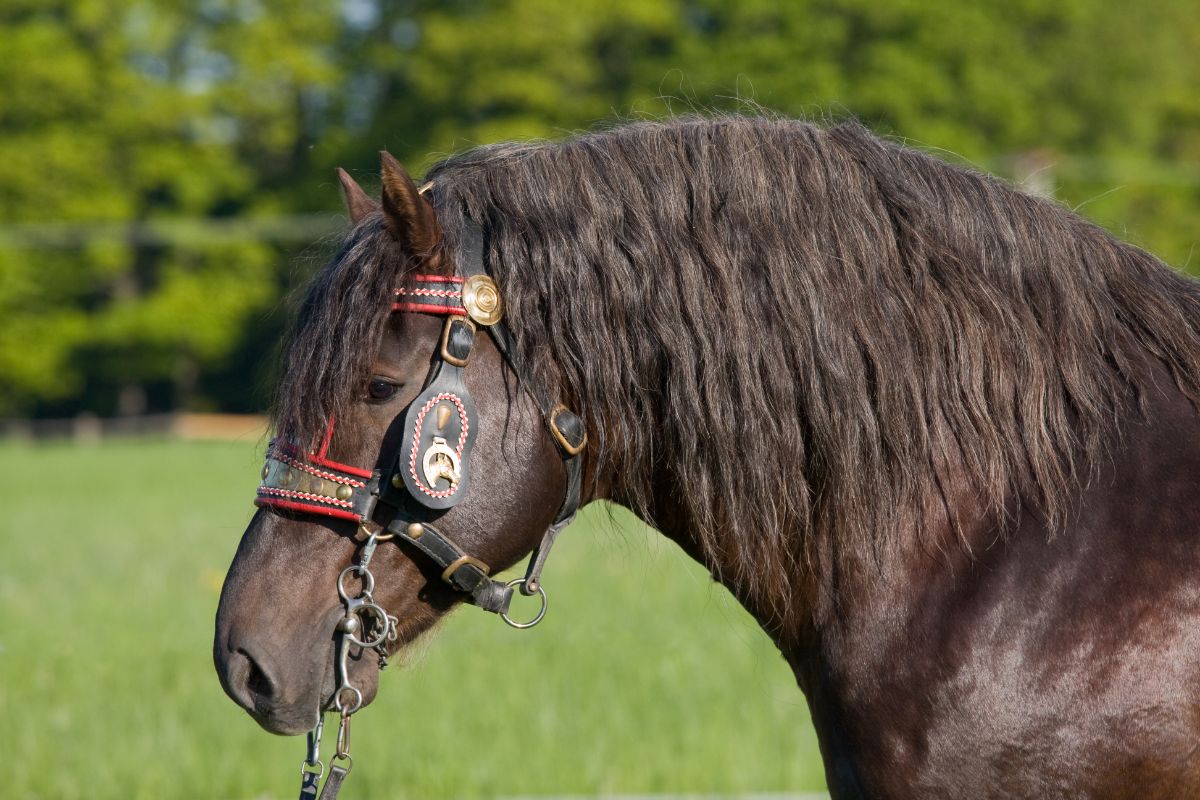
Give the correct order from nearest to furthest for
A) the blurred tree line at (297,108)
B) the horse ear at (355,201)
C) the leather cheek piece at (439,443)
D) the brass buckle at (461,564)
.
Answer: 1. the leather cheek piece at (439,443)
2. the brass buckle at (461,564)
3. the horse ear at (355,201)
4. the blurred tree line at (297,108)

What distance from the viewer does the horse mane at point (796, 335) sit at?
8.38ft

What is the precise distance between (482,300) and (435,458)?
0.32m

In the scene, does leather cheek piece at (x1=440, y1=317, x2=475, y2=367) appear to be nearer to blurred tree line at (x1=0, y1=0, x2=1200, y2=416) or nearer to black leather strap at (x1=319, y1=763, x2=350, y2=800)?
black leather strap at (x1=319, y1=763, x2=350, y2=800)

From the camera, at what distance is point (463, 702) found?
712 cm

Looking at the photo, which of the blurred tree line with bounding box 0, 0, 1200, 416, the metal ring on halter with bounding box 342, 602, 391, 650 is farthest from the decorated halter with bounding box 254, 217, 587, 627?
the blurred tree line with bounding box 0, 0, 1200, 416

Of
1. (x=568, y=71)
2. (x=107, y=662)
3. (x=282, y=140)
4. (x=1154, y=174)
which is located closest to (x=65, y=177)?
(x=282, y=140)

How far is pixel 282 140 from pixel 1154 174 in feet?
92.9

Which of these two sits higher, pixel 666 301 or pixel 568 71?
pixel 666 301

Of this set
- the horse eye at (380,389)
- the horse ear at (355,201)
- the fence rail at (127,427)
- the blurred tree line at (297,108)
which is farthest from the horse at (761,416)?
the blurred tree line at (297,108)

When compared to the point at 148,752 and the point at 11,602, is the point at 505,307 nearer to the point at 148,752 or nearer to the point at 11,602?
the point at 148,752

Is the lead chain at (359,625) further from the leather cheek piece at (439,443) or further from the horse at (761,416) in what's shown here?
the leather cheek piece at (439,443)

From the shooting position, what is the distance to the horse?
245 centimetres

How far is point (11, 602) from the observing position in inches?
433

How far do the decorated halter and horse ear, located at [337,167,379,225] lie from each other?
34 centimetres
